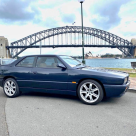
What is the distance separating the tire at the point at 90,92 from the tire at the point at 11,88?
2070mm

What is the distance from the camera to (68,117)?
3.33 m

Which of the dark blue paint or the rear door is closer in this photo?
the dark blue paint

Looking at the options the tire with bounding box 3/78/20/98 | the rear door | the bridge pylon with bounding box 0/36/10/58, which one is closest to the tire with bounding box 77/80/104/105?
the rear door

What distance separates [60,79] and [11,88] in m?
1.77

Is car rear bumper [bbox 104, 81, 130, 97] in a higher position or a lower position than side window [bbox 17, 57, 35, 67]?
lower

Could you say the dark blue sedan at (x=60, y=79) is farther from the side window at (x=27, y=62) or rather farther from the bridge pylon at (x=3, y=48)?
the bridge pylon at (x=3, y=48)

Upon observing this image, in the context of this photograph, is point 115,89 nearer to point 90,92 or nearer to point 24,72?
point 90,92

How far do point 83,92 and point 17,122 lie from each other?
75.2 inches

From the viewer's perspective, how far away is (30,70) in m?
4.81

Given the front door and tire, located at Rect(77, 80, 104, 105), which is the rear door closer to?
the front door

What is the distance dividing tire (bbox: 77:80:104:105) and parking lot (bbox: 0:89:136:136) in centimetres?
16

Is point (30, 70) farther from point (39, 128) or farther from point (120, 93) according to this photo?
point (120, 93)

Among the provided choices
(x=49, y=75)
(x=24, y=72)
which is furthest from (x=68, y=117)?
(x=24, y=72)

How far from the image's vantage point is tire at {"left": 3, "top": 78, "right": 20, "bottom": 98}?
16.2 feet
